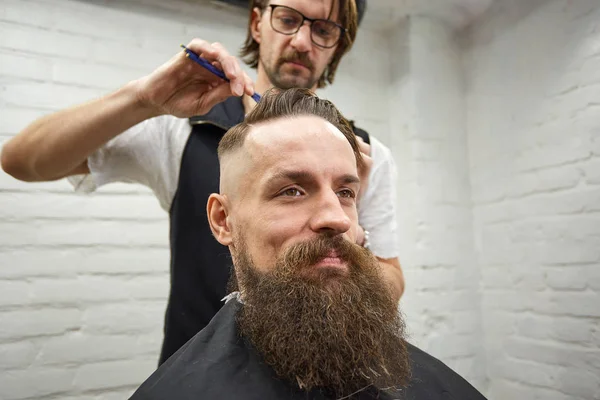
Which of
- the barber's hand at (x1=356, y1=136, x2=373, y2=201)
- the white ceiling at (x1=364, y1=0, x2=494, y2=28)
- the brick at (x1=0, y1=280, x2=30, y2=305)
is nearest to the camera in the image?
the barber's hand at (x1=356, y1=136, x2=373, y2=201)

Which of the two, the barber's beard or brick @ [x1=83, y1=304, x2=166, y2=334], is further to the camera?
brick @ [x1=83, y1=304, x2=166, y2=334]

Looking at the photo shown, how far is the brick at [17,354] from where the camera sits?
150cm

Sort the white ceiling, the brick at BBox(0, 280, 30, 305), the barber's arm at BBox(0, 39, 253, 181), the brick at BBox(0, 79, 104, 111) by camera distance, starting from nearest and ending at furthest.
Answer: the barber's arm at BBox(0, 39, 253, 181) → the brick at BBox(0, 280, 30, 305) → the brick at BBox(0, 79, 104, 111) → the white ceiling

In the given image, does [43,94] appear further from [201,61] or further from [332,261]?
[332,261]

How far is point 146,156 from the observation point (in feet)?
4.31

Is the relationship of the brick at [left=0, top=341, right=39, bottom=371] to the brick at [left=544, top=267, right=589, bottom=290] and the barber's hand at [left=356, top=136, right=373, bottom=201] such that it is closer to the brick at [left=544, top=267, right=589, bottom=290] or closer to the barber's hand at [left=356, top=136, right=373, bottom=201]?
the barber's hand at [left=356, top=136, right=373, bottom=201]

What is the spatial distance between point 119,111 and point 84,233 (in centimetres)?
76

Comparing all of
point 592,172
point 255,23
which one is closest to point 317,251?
point 255,23

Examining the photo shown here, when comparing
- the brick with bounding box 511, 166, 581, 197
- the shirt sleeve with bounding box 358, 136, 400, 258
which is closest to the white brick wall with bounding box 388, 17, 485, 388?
the brick with bounding box 511, 166, 581, 197

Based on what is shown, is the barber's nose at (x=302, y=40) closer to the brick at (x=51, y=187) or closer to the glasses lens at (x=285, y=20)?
the glasses lens at (x=285, y=20)

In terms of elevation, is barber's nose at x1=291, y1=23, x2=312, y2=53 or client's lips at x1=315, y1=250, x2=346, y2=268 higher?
barber's nose at x1=291, y1=23, x2=312, y2=53

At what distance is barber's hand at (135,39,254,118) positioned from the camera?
3.26ft

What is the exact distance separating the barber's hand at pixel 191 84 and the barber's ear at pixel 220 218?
0.74ft

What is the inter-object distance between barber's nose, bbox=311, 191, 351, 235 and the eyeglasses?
0.64m
